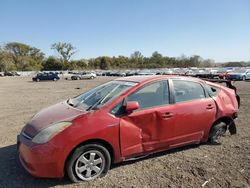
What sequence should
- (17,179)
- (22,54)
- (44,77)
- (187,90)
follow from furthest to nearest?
(22,54), (44,77), (187,90), (17,179)

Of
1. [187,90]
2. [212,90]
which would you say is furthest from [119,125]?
[212,90]

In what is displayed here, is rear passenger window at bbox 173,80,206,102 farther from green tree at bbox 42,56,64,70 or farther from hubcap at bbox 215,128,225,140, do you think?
green tree at bbox 42,56,64,70

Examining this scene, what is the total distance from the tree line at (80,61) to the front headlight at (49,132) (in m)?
98.7

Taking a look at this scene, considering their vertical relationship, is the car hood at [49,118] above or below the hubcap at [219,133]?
above

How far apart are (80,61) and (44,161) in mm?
107494

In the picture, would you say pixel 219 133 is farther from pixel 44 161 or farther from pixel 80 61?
pixel 80 61

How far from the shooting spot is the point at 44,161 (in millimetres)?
3641

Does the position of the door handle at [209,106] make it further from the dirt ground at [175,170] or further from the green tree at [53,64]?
the green tree at [53,64]

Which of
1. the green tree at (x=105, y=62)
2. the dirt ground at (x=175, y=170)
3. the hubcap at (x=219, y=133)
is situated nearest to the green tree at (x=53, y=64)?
the green tree at (x=105, y=62)

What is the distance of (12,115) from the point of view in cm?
951

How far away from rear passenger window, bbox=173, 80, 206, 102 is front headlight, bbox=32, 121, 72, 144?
2145 millimetres

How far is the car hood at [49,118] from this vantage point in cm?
398

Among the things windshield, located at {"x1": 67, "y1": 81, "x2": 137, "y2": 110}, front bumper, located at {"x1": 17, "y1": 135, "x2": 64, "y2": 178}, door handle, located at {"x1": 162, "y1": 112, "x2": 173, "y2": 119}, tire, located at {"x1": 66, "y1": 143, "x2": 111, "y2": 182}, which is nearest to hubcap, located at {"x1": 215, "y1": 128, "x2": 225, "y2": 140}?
door handle, located at {"x1": 162, "y1": 112, "x2": 173, "y2": 119}

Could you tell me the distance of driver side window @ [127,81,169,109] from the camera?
443 centimetres
